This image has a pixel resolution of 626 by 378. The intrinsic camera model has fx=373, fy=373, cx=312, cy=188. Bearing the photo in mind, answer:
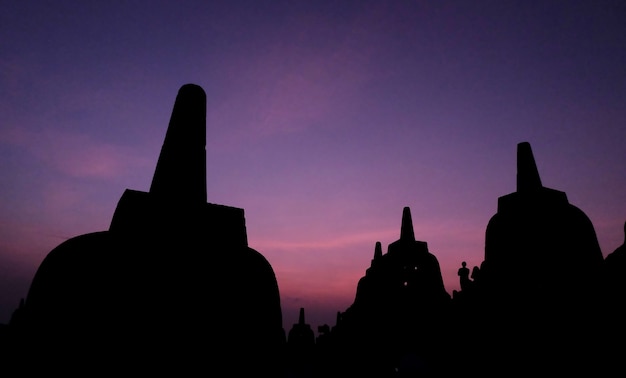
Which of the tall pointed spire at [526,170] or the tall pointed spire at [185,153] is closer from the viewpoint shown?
the tall pointed spire at [185,153]

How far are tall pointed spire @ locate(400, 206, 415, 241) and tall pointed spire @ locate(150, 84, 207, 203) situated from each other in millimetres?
9879

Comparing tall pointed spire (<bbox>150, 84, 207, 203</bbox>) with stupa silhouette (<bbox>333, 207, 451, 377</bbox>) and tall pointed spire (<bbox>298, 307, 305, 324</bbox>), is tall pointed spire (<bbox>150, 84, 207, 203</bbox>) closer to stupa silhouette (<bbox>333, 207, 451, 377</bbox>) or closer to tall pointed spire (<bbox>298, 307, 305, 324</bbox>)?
stupa silhouette (<bbox>333, 207, 451, 377</bbox>)

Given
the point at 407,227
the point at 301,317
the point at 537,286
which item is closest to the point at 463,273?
the point at 407,227

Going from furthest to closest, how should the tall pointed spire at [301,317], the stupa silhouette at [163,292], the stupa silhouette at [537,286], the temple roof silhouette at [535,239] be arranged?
the tall pointed spire at [301,317], the temple roof silhouette at [535,239], the stupa silhouette at [537,286], the stupa silhouette at [163,292]

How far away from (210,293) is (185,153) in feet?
5.09

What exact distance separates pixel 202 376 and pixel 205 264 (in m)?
1.04

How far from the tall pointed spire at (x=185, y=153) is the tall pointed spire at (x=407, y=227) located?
32.4ft

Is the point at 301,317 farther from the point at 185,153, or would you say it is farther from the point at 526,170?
the point at 185,153

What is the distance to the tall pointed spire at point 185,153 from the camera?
4.04m

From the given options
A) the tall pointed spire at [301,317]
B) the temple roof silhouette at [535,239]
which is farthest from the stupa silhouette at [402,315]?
the tall pointed spire at [301,317]

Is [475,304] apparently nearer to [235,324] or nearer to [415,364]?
[415,364]

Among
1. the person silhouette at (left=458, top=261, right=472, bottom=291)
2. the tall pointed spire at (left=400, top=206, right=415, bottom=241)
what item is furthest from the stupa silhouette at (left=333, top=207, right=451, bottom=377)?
the person silhouette at (left=458, top=261, right=472, bottom=291)

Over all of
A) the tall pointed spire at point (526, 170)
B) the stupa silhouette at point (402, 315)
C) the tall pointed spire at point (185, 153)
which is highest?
the tall pointed spire at point (526, 170)

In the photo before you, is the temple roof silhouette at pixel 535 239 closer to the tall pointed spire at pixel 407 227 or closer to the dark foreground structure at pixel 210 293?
the dark foreground structure at pixel 210 293
